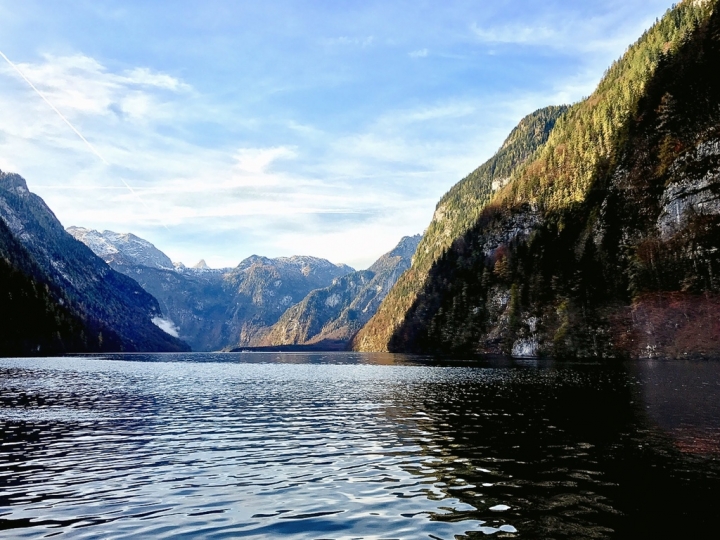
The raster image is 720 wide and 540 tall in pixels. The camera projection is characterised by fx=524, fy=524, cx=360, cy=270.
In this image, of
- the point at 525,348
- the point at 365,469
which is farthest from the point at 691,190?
the point at 365,469

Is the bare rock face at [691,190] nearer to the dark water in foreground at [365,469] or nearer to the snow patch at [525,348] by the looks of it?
the snow patch at [525,348]

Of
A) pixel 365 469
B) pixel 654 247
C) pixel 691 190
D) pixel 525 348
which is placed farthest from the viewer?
pixel 525 348

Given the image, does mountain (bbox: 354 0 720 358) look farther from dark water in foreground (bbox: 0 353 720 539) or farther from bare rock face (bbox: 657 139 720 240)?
dark water in foreground (bbox: 0 353 720 539)

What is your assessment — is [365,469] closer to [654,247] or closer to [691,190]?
[654,247]

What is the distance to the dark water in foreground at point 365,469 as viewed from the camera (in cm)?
1938

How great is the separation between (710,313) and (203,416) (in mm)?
135653

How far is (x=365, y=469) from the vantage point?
92.6 ft

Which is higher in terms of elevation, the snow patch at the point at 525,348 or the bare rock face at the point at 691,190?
the bare rock face at the point at 691,190

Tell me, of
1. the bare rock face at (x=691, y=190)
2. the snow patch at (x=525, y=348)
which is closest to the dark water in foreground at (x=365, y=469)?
the bare rock face at (x=691, y=190)

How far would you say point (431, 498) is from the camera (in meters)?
22.7

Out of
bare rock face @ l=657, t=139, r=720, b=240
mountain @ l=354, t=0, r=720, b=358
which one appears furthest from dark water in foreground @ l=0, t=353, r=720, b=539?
bare rock face @ l=657, t=139, r=720, b=240

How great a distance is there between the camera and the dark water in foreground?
19375 millimetres

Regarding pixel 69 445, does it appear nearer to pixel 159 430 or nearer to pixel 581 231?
pixel 159 430

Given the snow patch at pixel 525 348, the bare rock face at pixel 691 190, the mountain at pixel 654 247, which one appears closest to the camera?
the mountain at pixel 654 247
